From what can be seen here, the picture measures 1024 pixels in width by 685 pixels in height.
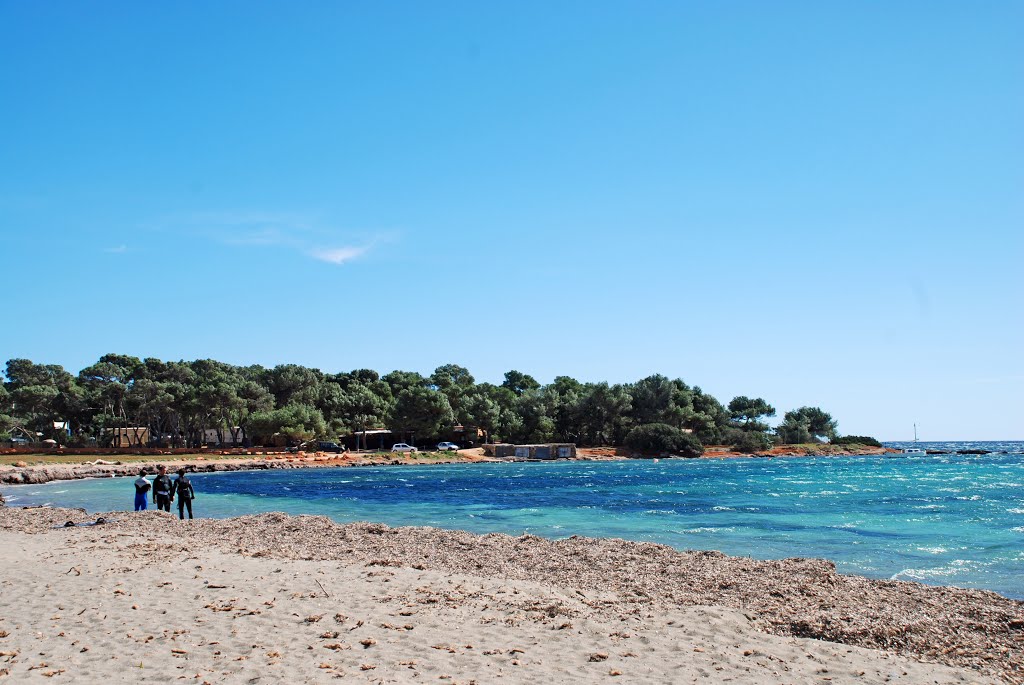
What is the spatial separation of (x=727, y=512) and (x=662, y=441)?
94.9 metres

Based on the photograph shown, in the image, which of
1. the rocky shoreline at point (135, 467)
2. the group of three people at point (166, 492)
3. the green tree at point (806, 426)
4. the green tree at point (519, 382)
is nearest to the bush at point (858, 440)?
the green tree at point (806, 426)

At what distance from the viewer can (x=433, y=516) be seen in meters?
30.6

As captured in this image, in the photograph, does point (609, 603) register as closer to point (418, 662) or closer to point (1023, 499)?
point (418, 662)

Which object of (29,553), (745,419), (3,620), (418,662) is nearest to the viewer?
(418,662)

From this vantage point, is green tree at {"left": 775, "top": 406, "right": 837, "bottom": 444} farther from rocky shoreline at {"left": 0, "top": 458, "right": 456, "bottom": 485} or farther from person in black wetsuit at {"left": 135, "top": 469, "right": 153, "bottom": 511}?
person in black wetsuit at {"left": 135, "top": 469, "right": 153, "bottom": 511}

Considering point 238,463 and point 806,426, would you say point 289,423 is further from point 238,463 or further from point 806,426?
point 806,426

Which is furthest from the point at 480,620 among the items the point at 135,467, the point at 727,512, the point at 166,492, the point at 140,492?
the point at 135,467

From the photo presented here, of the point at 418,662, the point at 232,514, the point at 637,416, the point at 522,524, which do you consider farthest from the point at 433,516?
the point at 637,416

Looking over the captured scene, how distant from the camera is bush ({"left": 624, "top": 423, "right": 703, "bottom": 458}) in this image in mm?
124938

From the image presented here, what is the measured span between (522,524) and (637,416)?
109 m

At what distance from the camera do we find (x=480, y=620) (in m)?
10.6

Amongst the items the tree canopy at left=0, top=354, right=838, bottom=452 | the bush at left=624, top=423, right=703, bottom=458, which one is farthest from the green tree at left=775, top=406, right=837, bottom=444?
the bush at left=624, top=423, right=703, bottom=458

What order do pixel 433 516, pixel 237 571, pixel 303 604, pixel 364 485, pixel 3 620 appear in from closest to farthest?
pixel 3 620 < pixel 303 604 < pixel 237 571 < pixel 433 516 < pixel 364 485

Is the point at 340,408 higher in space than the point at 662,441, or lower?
higher
